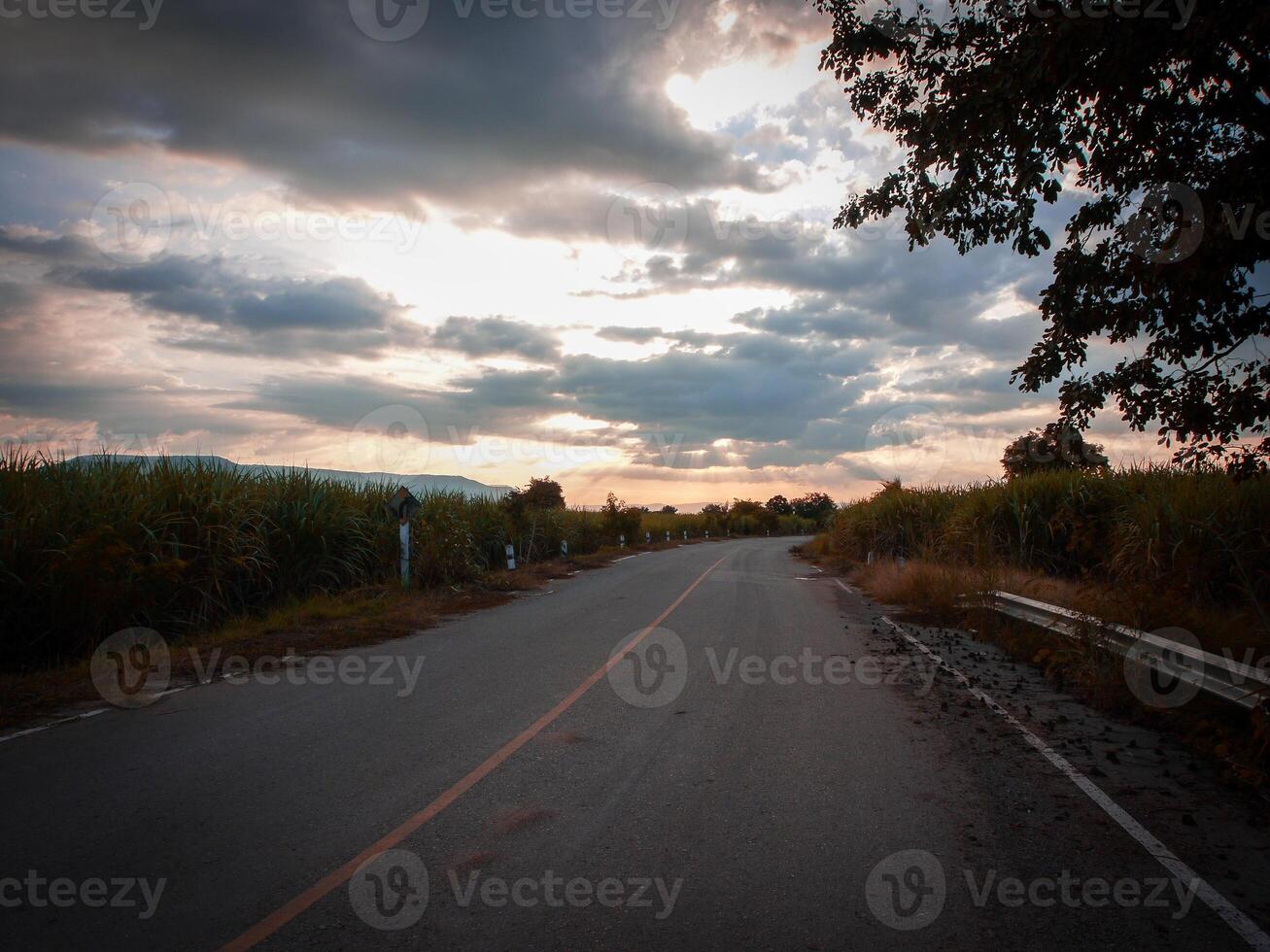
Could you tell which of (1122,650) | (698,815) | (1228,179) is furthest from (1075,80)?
(698,815)

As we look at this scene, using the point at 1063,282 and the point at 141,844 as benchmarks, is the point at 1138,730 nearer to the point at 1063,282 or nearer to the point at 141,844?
the point at 1063,282

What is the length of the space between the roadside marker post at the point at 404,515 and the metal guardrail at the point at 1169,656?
1188 cm

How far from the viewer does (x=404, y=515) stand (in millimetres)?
17297

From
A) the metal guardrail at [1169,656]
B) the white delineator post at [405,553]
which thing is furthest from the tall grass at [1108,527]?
the white delineator post at [405,553]

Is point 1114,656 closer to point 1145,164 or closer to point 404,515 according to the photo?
point 1145,164

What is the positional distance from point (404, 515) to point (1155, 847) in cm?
1526

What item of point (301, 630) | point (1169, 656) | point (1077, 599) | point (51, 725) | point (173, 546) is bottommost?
point (51, 725)

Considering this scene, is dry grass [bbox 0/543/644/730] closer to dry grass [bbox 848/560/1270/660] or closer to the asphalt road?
the asphalt road

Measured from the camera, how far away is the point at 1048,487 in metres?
16.9

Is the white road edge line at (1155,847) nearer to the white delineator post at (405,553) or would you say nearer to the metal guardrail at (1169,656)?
the metal guardrail at (1169,656)

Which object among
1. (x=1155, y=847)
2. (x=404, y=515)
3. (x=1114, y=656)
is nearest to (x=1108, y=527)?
(x=1114, y=656)

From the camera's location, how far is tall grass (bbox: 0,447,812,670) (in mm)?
9609

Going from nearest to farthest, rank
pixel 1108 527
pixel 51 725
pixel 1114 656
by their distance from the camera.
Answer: pixel 51 725 → pixel 1114 656 → pixel 1108 527

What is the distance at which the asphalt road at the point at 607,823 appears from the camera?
3498 millimetres
